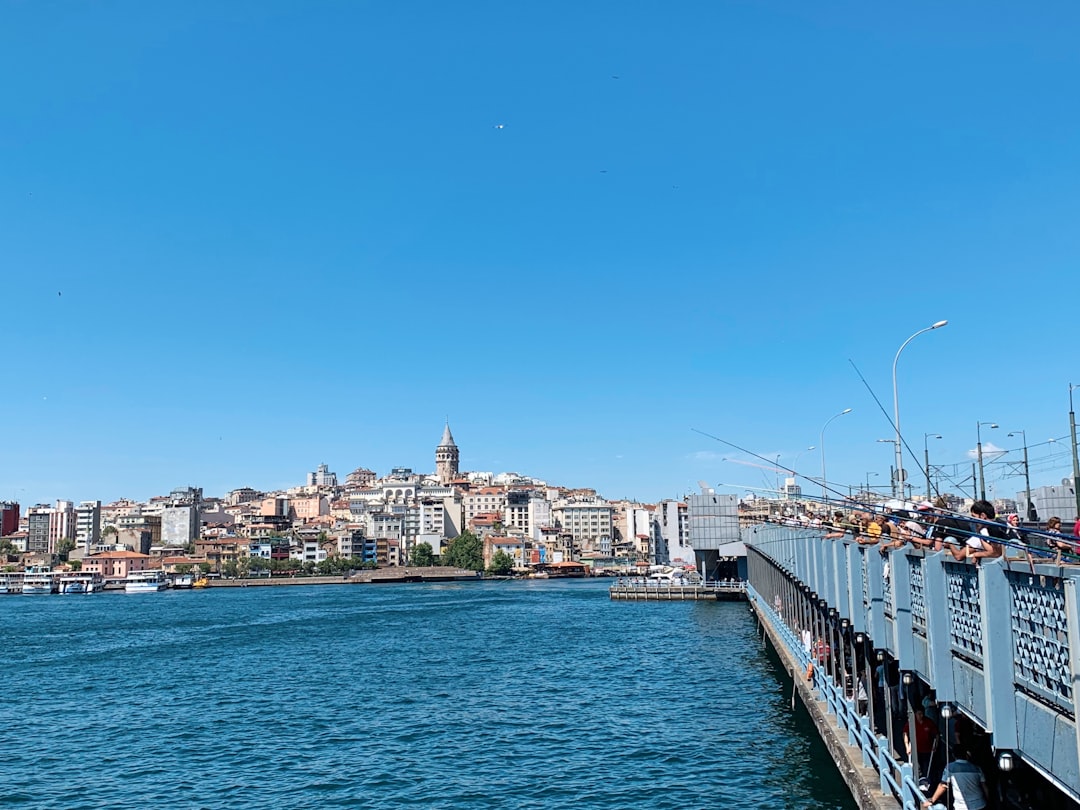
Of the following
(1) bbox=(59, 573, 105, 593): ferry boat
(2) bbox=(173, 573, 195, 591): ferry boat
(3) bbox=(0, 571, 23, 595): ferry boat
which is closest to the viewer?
(1) bbox=(59, 573, 105, 593): ferry boat

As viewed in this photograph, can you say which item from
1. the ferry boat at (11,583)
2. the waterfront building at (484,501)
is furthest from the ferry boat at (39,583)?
the waterfront building at (484,501)

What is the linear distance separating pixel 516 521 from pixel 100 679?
13926 centimetres

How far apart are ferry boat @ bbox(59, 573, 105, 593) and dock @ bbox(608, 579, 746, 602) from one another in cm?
7829

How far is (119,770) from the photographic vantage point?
18.8 m

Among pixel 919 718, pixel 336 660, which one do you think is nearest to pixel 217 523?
pixel 336 660

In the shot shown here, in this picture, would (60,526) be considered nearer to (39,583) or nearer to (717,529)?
(39,583)

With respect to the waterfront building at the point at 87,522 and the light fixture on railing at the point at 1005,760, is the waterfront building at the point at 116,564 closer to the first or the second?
the waterfront building at the point at 87,522

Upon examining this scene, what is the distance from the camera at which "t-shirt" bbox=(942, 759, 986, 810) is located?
817 cm

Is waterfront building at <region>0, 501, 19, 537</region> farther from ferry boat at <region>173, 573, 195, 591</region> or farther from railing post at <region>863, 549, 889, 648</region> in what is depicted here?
railing post at <region>863, 549, 889, 648</region>

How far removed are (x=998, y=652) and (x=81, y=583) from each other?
133038 mm

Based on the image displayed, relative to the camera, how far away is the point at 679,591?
221 ft

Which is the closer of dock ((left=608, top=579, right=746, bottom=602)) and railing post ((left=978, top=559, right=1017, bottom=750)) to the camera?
railing post ((left=978, top=559, right=1017, bottom=750))

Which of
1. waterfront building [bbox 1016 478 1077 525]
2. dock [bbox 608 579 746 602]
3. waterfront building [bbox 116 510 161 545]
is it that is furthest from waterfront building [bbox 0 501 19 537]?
waterfront building [bbox 1016 478 1077 525]

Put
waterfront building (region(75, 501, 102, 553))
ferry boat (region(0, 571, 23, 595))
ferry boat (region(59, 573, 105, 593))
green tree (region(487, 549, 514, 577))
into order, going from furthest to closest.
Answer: waterfront building (region(75, 501, 102, 553))
green tree (region(487, 549, 514, 577))
ferry boat (region(0, 571, 23, 595))
ferry boat (region(59, 573, 105, 593))
